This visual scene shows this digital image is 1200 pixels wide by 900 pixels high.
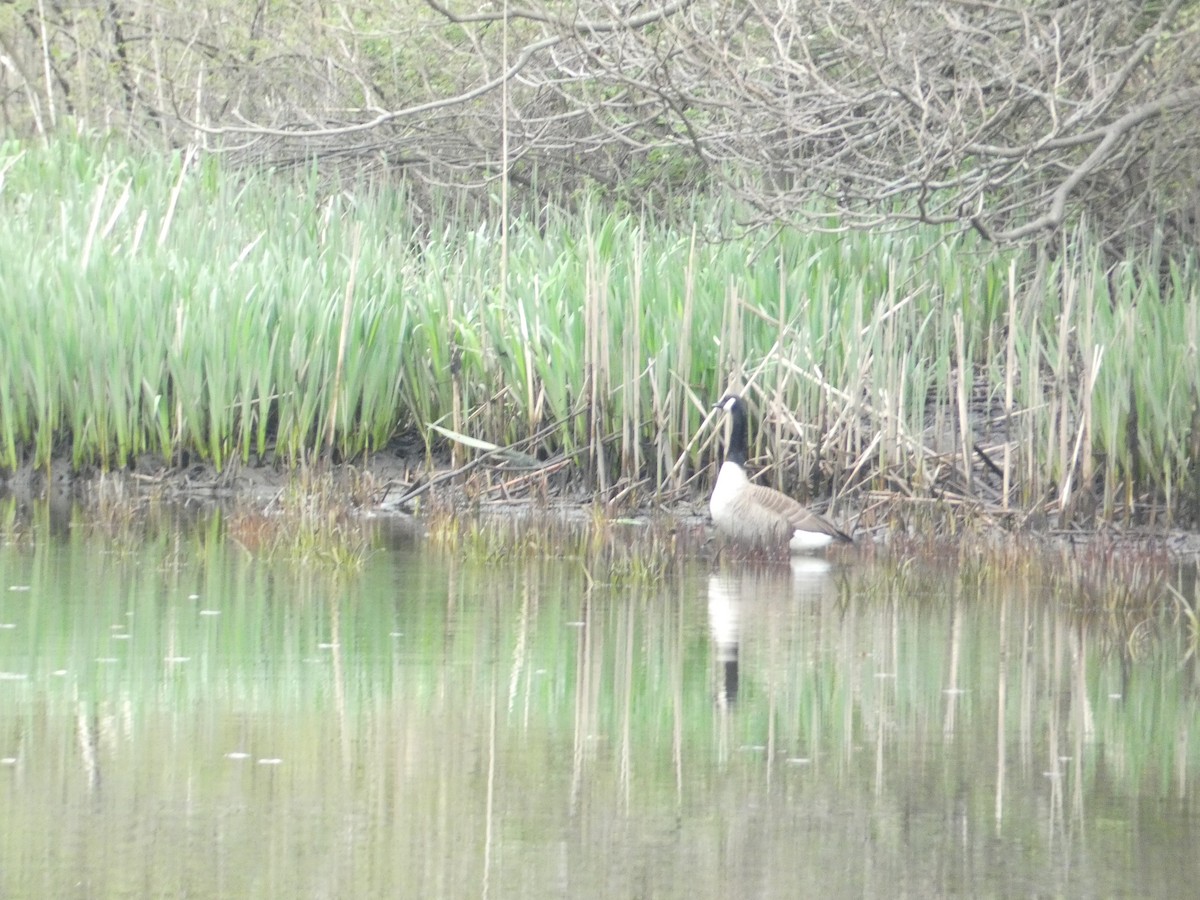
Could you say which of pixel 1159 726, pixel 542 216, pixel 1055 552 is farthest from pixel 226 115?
pixel 1159 726

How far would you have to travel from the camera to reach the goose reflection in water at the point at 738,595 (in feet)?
16.8

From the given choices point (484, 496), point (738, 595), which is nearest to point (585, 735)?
point (738, 595)

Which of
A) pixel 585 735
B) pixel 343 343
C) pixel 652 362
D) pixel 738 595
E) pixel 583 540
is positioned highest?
pixel 343 343

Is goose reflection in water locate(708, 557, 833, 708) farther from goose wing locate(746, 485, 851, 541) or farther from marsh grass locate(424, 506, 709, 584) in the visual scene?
marsh grass locate(424, 506, 709, 584)

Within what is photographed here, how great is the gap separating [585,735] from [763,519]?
11.5ft

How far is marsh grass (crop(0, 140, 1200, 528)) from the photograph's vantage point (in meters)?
8.41

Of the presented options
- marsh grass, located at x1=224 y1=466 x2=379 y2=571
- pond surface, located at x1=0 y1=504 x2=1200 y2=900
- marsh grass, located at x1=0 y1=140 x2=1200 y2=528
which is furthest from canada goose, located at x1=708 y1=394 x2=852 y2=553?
marsh grass, located at x1=224 y1=466 x2=379 y2=571

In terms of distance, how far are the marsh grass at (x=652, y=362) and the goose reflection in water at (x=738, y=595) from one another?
1.27 meters

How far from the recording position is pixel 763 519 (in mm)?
7820

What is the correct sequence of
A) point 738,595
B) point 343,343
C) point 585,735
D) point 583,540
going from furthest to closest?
point 343,343
point 583,540
point 738,595
point 585,735

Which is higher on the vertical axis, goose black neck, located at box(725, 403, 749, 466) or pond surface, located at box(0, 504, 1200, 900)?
goose black neck, located at box(725, 403, 749, 466)

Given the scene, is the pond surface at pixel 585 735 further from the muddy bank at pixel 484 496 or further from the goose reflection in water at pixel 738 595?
the muddy bank at pixel 484 496

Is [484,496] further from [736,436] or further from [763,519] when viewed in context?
[763,519]

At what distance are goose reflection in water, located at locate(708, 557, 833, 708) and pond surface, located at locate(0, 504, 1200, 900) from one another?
0.07ft
